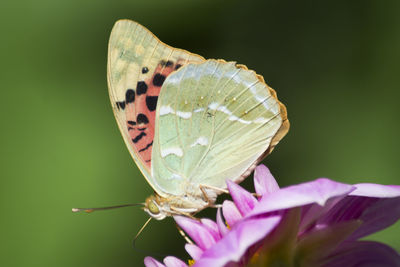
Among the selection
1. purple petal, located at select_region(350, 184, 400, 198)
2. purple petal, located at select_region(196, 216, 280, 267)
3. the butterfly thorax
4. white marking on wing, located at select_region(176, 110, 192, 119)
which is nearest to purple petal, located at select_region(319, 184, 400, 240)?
purple petal, located at select_region(350, 184, 400, 198)

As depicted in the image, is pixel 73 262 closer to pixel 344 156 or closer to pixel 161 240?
pixel 161 240

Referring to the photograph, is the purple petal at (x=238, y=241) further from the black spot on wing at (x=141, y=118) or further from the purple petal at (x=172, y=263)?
the black spot on wing at (x=141, y=118)

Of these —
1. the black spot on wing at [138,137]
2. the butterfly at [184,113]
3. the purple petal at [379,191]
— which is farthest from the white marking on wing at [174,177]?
the purple petal at [379,191]

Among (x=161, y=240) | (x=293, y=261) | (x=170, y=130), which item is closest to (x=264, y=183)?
(x=293, y=261)

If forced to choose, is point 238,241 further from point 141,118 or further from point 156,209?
point 141,118

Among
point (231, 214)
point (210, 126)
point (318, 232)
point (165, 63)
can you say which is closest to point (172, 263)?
point (231, 214)

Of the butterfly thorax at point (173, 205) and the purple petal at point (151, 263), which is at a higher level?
the purple petal at point (151, 263)

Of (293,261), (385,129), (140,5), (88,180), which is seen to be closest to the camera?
(293,261)
